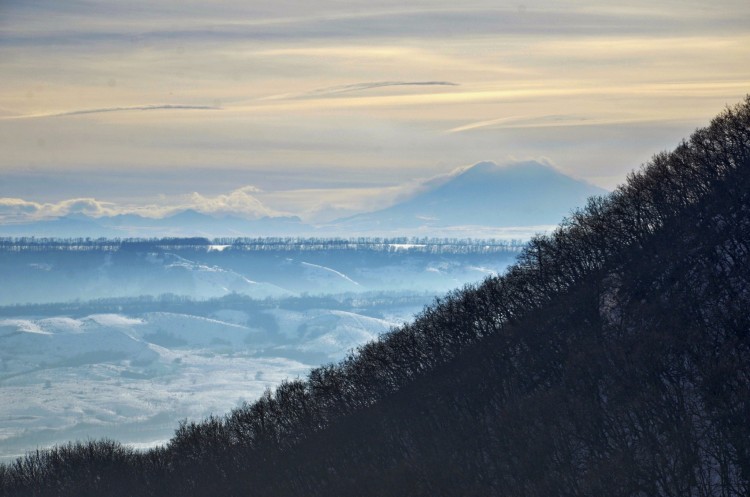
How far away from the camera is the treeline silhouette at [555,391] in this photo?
205 ft

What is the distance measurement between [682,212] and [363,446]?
114 feet

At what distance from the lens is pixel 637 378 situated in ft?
226

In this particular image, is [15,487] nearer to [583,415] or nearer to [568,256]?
[568,256]

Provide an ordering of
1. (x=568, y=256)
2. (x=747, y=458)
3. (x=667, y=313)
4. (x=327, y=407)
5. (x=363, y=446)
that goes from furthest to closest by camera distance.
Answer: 1. (x=327, y=407)
2. (x=568, y=256)
3. (x=363, y=446)
4. (x=667, y=313)
5. (x=747, y=458)

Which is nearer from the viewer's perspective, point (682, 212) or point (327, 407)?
point (682, 212)

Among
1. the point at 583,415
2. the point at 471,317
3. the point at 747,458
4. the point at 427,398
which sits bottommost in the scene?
the point at 747,458

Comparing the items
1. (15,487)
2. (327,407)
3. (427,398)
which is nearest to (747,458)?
(427,398)

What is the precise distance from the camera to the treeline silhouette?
62375 mm

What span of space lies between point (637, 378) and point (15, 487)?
8957 cm

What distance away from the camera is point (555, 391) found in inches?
3049

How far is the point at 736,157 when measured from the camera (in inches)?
4129

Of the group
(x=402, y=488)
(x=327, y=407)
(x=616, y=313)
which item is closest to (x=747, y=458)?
(x=402, y=488)

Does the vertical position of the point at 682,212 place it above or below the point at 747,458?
above

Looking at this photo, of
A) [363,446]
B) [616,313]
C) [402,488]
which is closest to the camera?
[402,488]
